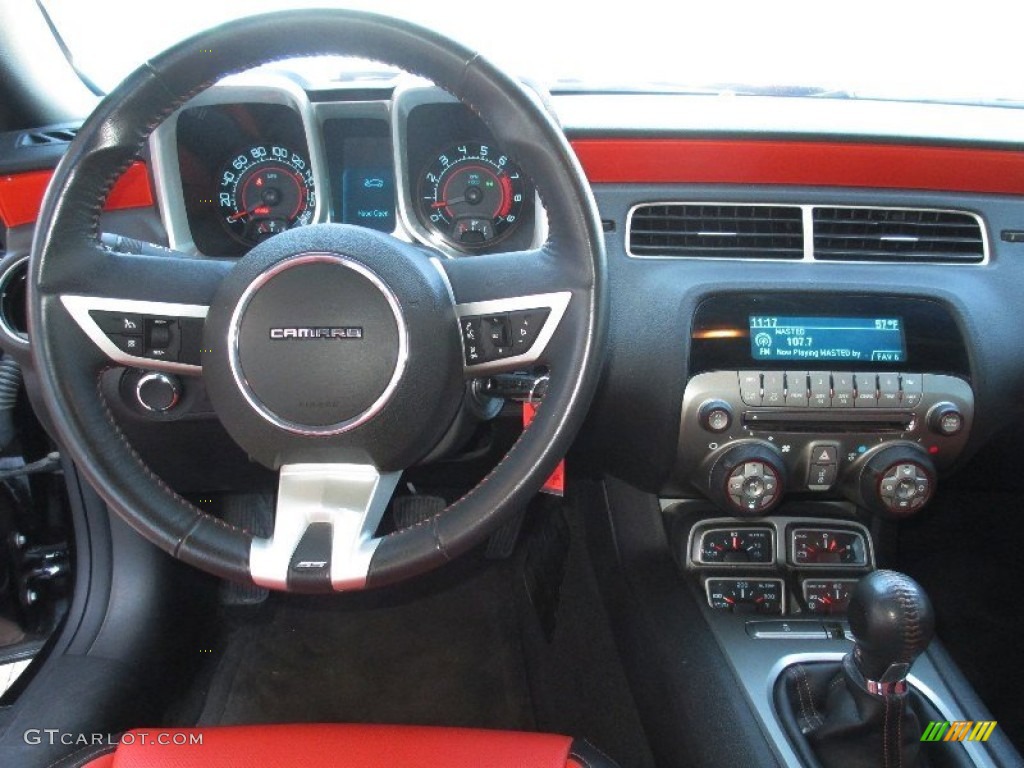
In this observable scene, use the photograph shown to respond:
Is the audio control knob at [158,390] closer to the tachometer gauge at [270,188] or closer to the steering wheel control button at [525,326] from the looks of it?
the tachometer gauge at [270,188]

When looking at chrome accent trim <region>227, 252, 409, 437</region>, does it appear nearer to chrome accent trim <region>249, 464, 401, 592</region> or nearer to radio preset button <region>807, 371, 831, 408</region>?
chrome accent trim <region>249, 464, 401, 592</region>

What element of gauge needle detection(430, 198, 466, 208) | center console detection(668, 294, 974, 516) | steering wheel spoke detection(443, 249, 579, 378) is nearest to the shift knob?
center console detection(668, 294, 974, 516)

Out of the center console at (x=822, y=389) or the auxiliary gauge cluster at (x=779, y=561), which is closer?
the center console at (x=822, y=389)

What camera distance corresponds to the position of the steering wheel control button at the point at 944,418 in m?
1.57

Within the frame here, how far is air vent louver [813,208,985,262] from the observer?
1594 mm

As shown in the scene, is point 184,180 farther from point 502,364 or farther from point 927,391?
point 927,391

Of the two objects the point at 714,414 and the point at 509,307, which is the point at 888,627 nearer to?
the point at 714,414

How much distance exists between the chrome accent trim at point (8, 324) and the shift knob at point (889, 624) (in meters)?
1.25

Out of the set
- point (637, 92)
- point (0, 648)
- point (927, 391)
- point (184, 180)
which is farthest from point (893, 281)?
point (0, 648)

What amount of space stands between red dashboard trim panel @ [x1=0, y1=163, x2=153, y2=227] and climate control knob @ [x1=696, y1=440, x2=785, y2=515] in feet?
3.61

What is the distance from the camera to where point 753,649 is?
1.59 m

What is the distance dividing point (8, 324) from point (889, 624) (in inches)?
52.2

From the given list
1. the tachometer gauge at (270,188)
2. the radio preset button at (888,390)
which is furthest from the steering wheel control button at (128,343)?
the radio preset button at (888,390)

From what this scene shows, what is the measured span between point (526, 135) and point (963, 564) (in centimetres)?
166
